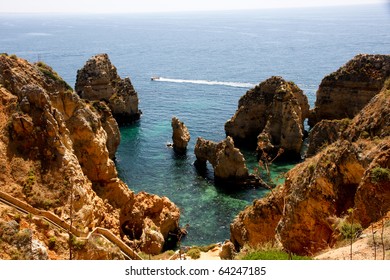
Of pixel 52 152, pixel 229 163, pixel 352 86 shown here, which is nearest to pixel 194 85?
pixel 352 86

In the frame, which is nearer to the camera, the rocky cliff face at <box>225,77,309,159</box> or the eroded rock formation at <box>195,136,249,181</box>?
the eroded rock formation at <box>195,136,249,181</box>

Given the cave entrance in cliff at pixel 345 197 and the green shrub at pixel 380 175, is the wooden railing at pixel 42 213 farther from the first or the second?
the green shrub at pixel 380 175

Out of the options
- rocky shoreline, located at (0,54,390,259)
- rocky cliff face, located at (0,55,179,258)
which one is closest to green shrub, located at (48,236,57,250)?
rocky shoreline, located at (0,54,390,259)

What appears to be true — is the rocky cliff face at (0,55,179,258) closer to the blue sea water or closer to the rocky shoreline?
the rocky shoreline

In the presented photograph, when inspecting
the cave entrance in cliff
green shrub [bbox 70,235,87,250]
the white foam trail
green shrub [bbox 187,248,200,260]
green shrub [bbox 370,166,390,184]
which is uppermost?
green shrub [bbox 370,166,390,184]

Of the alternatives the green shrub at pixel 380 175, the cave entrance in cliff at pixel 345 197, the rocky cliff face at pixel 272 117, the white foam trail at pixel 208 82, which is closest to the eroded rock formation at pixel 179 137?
the rocky cliff face at pixel 272 117

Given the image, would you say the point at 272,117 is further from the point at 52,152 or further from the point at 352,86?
the point at 52,152
